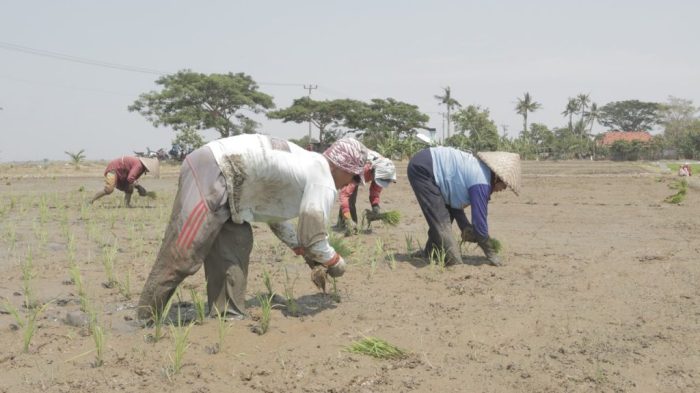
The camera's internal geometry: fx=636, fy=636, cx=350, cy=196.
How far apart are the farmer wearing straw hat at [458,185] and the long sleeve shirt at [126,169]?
6.23 metres

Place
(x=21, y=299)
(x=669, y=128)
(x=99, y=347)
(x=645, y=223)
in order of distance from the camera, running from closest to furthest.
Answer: (x=99, y=347) → (x=21, y=299) → (x=645, y=223) → (x=669, y=128)

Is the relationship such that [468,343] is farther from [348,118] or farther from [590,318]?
[348,118]

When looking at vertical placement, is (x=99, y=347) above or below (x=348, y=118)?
below

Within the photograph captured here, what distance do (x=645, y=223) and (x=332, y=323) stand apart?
6.45 m

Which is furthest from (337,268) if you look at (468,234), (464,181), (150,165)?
(150,165)

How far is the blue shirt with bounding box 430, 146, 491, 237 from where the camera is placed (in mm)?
5484

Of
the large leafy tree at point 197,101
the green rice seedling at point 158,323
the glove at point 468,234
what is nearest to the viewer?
the green rice seedling at point 158,323

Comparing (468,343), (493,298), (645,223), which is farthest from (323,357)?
(645,223)

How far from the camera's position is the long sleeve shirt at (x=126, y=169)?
10562mm

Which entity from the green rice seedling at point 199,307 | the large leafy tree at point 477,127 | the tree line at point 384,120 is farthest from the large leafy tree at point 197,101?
the green rice seedling at point 199,307

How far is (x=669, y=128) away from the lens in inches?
2758

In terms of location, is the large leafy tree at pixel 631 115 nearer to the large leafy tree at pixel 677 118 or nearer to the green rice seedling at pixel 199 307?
the large leafy tree at pixel 677 118

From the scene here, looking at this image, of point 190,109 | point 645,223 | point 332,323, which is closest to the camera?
point 332,323

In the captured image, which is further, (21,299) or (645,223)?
(645,223)
